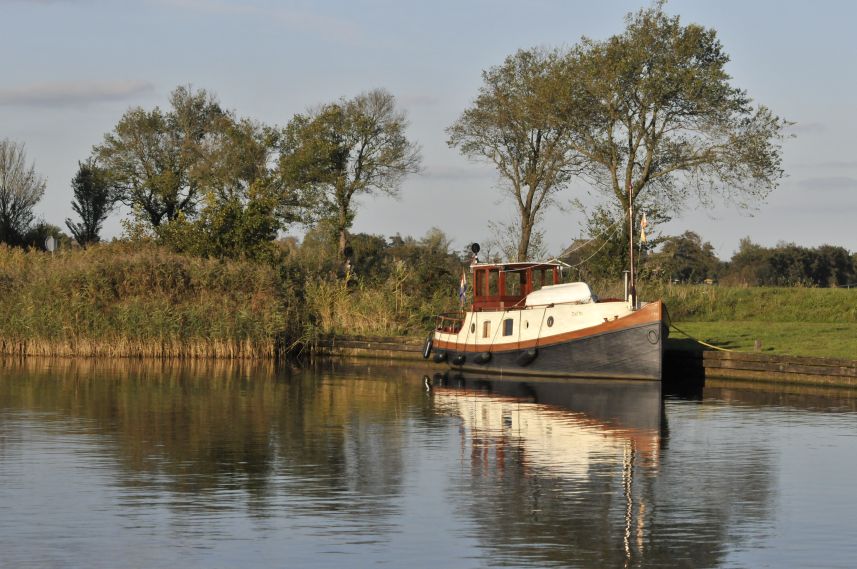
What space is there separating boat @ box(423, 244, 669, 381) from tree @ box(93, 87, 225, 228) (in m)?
48.0

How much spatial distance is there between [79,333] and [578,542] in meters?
32.1

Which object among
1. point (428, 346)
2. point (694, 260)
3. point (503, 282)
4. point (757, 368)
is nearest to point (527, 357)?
point (503, 282)

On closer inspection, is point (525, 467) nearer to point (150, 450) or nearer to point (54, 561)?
point (150, 450)

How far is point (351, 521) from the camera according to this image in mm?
15922

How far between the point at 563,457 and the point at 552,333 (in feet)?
50.8

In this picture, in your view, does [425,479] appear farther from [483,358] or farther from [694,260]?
[694,260]

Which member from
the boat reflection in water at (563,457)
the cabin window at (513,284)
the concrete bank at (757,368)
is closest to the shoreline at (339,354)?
the concrete bank at (757,368)

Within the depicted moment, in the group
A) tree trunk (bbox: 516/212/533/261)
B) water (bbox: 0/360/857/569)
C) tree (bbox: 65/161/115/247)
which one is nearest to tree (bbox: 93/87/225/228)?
tree (bbox: 65/161/115/247)

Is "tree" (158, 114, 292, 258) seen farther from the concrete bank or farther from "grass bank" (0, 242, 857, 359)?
the concrete bank

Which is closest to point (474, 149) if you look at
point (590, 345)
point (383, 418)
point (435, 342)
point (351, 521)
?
point (435, 342)

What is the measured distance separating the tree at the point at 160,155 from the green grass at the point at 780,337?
158 ft

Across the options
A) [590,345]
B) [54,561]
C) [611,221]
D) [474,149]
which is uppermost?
[474,149]

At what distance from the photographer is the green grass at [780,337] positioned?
36.1 m

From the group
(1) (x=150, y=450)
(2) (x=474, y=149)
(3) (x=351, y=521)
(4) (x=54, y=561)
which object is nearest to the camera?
(4) (x=54, y=561)
